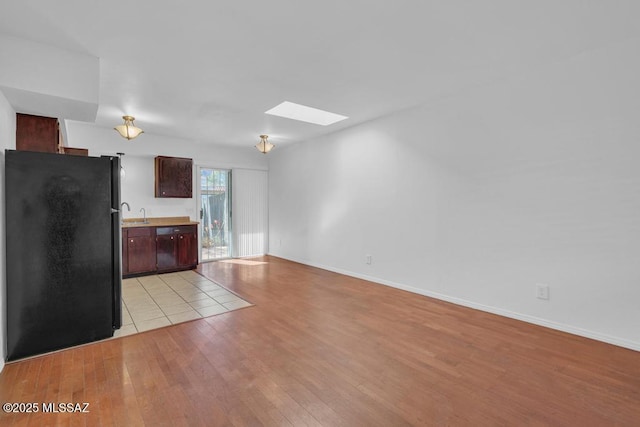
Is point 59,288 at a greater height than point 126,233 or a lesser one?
lesser

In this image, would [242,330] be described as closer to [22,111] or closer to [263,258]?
[22,111]

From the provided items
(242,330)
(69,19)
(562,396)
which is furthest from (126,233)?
(562,396)

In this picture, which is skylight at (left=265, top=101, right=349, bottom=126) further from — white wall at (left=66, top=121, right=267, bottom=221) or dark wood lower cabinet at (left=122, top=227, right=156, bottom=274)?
dark wood lower cabinet at (left=122, top=227, right=156, bottom=274)

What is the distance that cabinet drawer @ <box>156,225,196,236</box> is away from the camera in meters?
5.59

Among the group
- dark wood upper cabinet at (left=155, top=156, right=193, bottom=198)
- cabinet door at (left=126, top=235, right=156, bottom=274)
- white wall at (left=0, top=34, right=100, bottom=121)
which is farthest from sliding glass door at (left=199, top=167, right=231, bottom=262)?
white wall at (left=0, top=34, right=100, bottom=121)

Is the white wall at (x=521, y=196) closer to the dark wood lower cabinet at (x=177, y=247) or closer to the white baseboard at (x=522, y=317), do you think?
the white baseboard at (x=522, y=317)

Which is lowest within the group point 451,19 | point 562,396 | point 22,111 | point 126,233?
point 562,396

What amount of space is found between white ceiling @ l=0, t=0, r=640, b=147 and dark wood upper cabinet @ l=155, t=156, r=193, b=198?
2.08 meters

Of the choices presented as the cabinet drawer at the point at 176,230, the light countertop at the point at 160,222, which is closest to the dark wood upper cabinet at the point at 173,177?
the light countertop at the point at 160,222

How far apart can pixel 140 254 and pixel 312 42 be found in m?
4.70

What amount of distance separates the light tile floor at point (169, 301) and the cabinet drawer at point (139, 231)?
2.48 feet

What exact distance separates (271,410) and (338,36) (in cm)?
277

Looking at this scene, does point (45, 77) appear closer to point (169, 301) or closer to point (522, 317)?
point (169, 301)

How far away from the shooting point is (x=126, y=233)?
5.25 meters
